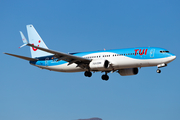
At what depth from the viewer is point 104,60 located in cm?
5697

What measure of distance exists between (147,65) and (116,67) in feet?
18.7

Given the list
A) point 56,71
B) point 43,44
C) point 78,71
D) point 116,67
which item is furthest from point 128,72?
point 43,44

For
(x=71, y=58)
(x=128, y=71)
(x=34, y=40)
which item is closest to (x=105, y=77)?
(x=128, y=71)

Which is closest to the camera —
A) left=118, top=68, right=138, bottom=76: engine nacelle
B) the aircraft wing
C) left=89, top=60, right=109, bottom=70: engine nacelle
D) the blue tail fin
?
the aircraft wing

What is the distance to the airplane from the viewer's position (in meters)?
53.9

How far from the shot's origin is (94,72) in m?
60.9

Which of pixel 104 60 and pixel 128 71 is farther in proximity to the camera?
pixel 128 71

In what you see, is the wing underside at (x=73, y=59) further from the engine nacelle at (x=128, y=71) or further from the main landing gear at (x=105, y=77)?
the engine nacelle at (x=128, y=71)

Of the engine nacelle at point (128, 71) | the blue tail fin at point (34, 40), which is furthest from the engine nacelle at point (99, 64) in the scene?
the blue tail fin at point (34, 40)

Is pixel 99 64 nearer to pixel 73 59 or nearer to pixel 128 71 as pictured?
pixel 73 59

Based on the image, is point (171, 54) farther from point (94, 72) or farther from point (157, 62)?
point (94, 72)

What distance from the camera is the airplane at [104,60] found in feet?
177

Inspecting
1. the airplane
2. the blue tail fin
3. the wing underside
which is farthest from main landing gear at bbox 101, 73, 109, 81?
the blue tail fin

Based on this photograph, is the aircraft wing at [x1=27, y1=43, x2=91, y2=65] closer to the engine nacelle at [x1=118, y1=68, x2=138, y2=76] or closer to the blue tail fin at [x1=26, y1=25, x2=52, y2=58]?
the engine nacelle at [x1=118, y1=68, x2=138, y2=76]
